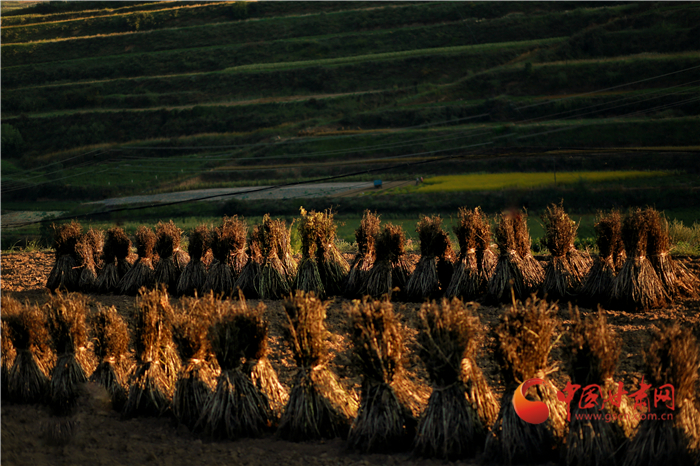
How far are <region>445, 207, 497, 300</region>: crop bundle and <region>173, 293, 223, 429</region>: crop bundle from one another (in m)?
5.56

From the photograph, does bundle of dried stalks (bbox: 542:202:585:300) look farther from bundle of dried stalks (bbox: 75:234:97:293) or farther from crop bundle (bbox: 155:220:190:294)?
bundle of dried stalks (bbox: 75:234:97:293)

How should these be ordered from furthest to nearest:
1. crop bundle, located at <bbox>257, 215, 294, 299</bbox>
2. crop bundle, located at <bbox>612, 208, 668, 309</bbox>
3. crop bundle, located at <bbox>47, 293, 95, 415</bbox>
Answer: crop bundle, located at <bbox>257, 215, 294, 299</bbox> → crop bundle, located at <bbox>612, 208, 668, 309</bbox> → crop bundle, located at <bbox>47, 293, 95, 415</bbox>

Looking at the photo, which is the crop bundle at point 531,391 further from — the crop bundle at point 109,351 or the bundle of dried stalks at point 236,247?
the bundle of dried stalks at point 236,247

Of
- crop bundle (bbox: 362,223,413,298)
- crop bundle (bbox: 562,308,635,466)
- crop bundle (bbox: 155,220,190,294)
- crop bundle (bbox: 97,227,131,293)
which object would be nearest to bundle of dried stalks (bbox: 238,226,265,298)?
crop bundle (bbox: 155,220,190,294)

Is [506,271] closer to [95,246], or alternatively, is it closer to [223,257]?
[223,257]

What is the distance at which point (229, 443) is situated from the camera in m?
6.43

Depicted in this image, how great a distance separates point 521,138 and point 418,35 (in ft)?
109

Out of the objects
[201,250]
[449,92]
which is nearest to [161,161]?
[449,92]

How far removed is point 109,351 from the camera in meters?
7.56

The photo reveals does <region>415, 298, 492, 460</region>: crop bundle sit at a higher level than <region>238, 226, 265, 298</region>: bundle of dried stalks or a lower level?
lower

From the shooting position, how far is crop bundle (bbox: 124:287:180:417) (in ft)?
23.6

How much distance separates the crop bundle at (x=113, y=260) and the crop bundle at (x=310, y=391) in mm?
8533

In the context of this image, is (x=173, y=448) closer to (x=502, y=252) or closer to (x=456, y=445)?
(x=456, y=445)

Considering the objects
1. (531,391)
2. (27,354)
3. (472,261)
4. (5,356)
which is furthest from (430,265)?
(5,356)
